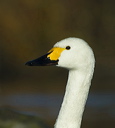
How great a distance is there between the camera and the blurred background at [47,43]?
1775 cm

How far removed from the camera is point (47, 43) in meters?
21.8

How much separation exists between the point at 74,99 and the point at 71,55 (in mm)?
477

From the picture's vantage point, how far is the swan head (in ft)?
27.3

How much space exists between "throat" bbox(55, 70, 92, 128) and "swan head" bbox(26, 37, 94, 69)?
10 cm

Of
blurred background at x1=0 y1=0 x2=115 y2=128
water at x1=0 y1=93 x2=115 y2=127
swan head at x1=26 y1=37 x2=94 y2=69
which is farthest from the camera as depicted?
blurred background at x1=0 y1=0 x2=115 y2=128

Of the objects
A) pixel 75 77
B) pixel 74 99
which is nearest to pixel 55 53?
pixel 75 77

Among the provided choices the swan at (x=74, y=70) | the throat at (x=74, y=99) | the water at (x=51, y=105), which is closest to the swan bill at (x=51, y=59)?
the swan at (x=74, y=70)

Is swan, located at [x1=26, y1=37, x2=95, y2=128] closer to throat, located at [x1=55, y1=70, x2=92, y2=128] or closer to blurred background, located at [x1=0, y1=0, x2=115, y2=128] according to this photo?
throat, located at [x1=55, y1=70, x2=92, y2=128]

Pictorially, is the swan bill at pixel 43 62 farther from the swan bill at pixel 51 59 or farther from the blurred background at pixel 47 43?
the blurred background at pixel 47 43

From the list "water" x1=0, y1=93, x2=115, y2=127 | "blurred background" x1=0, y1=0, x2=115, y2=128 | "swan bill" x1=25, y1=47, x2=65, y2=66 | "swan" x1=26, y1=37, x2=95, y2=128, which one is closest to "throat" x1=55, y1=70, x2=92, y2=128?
"swan" x1=26, y1=37, x2=95, y2=128

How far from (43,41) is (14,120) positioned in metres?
13.5

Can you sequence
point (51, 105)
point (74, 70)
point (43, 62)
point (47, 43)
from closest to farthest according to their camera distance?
point (74, 70) < point (43, 62) < point (51, 105) < point (47, 43)

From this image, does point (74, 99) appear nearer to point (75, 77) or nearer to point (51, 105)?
point (75, 77)

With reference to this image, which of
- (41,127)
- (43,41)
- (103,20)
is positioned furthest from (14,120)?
(103,20)
